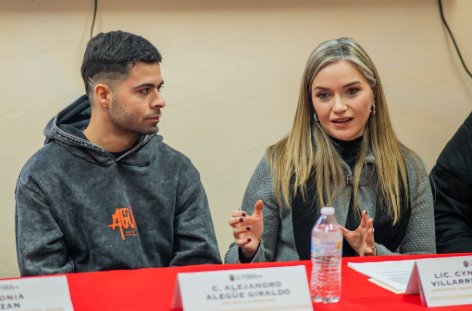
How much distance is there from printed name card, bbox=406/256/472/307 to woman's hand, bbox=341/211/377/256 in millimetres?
434

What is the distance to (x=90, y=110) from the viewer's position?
2.16 m

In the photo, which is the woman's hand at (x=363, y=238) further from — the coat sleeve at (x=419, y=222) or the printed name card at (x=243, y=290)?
the printed name card at (x=243, y=290)

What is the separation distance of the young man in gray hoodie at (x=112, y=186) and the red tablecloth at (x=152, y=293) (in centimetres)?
31

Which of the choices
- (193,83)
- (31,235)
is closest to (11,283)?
(31,235)

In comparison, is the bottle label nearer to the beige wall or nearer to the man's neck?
the man's neck

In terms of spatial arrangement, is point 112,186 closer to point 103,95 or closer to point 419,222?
point 103,95

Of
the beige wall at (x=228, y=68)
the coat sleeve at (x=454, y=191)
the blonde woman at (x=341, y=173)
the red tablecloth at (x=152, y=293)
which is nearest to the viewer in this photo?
the red tablecloth at (x=152, y=293)

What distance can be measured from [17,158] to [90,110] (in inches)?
24.2

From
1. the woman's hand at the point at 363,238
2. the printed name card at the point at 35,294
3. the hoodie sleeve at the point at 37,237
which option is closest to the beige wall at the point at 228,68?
the hoodie sleeve at the point at 37,237

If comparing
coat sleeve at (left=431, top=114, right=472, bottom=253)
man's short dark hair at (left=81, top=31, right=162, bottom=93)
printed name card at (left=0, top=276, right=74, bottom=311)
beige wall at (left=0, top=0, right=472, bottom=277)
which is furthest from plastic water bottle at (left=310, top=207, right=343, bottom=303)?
beige wall at (left=0, top=0, right=472, bottom=277)

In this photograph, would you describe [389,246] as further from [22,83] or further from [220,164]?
[22,83]

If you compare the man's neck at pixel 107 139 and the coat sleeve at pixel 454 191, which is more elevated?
the man's neck at pixel 107 139

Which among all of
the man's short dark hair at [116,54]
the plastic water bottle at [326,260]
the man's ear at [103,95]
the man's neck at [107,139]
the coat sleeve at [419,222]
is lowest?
the coat sleeve at [419,222]

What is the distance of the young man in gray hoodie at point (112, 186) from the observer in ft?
6.15
